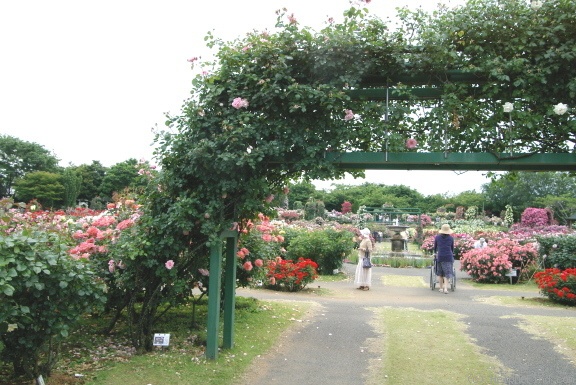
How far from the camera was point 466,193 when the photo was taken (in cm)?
6172

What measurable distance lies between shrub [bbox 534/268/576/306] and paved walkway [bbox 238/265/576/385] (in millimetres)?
526

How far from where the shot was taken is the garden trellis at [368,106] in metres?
5.05

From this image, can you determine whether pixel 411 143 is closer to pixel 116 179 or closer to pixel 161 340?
pixel 161 340

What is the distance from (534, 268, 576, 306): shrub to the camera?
418 inches

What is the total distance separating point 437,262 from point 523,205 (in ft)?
→ 151

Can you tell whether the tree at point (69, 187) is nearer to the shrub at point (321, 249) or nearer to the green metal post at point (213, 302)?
the shrub at point (321, 249)

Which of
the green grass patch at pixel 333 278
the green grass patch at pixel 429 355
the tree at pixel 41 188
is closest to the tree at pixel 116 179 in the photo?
the tree at pixel 41 188

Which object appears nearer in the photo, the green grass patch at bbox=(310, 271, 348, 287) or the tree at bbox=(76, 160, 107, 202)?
the green grass patch at bbox=(310, 271, 348, 287)

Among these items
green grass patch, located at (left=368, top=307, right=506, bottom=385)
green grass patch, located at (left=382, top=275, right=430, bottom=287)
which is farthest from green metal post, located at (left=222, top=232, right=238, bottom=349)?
green grass patch, located at (left=382, top=275, right=430, bottom=287)

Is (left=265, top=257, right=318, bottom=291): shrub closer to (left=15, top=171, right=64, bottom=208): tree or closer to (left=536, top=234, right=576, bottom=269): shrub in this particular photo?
(left=536, top=234, right=576, bottom=269): shrub

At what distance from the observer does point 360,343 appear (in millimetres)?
6996

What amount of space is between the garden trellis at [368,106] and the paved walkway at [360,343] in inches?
40.6

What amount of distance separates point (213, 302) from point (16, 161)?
64784 millimetres

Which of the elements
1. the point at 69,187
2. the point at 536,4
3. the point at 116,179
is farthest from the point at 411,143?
the point at 116,179
